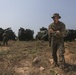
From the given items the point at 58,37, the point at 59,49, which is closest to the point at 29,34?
the point at 58,37

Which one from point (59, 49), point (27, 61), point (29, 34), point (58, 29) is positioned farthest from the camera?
point (29, 34)

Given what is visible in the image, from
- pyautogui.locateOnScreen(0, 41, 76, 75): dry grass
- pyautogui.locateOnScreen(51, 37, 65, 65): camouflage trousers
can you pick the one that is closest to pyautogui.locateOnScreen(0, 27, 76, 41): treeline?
pyautogui.locateOnScreen(0, 41, 76, 75): dry grass

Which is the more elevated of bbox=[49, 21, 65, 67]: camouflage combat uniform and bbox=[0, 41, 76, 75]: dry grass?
bbox=[49, 21, 65, 67]: camouflage combat uniform

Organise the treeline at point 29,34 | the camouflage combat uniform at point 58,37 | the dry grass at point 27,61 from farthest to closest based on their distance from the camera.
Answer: the treeline at point 29,34 → the dry grass at point 27,61 → the camouflage combat uniform at point 58,37

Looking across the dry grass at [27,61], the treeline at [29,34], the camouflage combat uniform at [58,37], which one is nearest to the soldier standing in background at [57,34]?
the camouflage combat uniform at [58,37]

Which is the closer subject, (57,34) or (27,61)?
(57,34)

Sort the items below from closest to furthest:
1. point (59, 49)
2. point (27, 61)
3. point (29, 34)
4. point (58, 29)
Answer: point (59, 49) → point (58, 29) → point (27, 61) → point (29, 34)

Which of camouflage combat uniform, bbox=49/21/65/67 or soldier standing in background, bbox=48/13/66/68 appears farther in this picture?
camouflage combat uniform, bbox=49/21/65/67

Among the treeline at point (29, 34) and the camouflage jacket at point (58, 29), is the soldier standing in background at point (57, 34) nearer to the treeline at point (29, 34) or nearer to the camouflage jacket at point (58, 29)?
the camouflage jacket at point (58, 29)

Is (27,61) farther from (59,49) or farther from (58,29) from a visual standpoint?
(58,29)

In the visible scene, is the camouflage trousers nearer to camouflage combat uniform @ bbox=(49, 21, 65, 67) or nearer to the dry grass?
camouflage combat uniform @ bbox=(49, 21, 65, 67)

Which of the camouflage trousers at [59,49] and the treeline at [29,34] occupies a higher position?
the treeline at [29,34]

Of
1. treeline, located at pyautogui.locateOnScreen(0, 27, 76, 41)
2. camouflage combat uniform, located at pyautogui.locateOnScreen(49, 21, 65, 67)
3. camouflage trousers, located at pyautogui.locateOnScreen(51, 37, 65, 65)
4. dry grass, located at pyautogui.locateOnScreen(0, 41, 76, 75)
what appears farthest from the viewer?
treeline, located at pyautogui.locateOnScreen(0, 27, 76, 41)

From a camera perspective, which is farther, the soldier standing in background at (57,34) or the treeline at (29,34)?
the treeline at (29,34)
